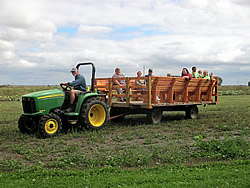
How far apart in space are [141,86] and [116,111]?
180 centimetres

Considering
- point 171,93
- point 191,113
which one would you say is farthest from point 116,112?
point 191,113

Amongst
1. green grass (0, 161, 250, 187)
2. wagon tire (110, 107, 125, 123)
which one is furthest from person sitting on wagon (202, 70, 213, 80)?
green grass (0, 161, 250, 187)

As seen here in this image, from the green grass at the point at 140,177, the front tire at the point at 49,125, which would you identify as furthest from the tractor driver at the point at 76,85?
the green grass at the point at 140,177

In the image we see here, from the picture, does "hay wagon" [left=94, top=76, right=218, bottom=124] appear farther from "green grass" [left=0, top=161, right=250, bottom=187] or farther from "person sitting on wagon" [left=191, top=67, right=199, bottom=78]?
"green grass" [left=0, top=161, right=250, bottom=187]

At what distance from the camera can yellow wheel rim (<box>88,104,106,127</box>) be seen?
11052 millimetres

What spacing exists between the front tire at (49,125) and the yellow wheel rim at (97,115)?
1.61 m

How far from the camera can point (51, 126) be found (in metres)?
9.54

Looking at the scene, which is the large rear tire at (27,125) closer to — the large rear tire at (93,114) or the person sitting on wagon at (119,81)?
the large rear tire at (93,114)

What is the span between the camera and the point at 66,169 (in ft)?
20.6

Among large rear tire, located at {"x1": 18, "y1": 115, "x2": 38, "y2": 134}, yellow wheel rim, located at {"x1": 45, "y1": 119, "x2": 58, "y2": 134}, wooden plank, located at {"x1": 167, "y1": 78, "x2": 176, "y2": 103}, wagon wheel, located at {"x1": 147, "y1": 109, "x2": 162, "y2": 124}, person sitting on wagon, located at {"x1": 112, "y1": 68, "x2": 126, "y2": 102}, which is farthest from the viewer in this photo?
person sitting on wagon, located at {"x1": 112, "y1": 68, "x2": 126, "y2": 102}

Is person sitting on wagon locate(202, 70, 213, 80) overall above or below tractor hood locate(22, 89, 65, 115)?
above

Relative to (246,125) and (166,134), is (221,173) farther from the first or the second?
(246,125)

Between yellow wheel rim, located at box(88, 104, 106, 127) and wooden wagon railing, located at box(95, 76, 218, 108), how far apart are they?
855 mm

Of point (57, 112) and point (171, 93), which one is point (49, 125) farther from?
point (171, 93)
